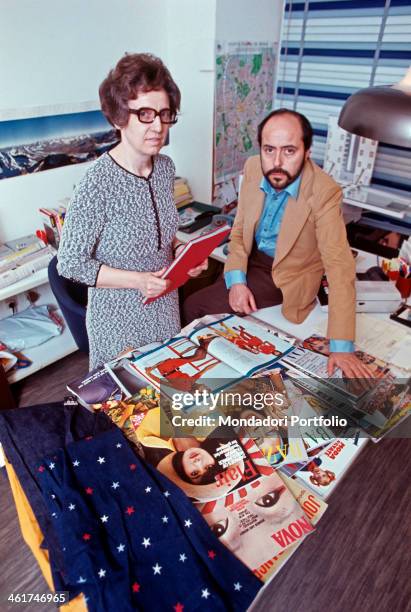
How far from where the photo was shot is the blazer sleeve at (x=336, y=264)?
1487mm

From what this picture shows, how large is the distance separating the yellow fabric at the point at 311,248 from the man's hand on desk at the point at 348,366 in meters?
0.08

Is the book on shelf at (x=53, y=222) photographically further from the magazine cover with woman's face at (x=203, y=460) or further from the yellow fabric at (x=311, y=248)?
the magazine cover with woman's face at (x=203, y=460)

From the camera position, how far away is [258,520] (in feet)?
3.15

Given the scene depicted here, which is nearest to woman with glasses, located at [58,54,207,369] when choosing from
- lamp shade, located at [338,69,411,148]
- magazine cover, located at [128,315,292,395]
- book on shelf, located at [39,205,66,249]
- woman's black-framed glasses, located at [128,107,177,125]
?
woman's black-framed glasses, located at [128,107,177,125]

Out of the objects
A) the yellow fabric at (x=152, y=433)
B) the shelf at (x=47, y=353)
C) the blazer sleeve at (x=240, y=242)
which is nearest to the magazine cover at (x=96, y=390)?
the yellow fabric at (x=152, y=433)

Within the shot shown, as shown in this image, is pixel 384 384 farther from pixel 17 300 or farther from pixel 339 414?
pixel 17 300

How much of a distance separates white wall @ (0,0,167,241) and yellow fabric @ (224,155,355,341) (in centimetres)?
115

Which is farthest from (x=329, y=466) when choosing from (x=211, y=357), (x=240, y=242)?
(x=240, y=242)

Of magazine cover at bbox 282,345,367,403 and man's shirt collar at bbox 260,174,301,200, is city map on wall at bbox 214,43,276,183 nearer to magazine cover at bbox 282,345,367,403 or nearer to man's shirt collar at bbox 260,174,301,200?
man's shirt collar at bbox 260,174,301,200

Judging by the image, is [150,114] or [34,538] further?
[150,114]

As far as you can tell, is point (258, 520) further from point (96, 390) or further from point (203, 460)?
point (96, 390)

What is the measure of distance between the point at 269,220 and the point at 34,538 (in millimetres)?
1490

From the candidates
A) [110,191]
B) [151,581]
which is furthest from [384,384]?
[110,191]

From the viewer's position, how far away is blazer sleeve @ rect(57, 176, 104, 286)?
52.8 inches
